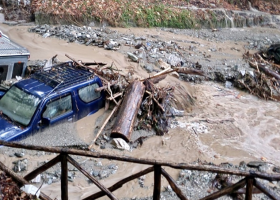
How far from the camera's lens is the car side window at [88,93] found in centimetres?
792

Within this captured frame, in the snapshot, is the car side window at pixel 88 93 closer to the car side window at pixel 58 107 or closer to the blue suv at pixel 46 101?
the blue suv at pixel 46 101

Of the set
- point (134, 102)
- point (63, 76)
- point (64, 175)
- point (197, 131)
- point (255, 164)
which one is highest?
point (63, 76)

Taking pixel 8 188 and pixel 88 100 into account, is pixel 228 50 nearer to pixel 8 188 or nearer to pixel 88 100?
pixel 88 100

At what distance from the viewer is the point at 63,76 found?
8.01 metres

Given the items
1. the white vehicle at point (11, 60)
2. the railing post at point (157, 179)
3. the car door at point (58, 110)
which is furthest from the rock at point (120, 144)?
the railing post at point (157, 179)

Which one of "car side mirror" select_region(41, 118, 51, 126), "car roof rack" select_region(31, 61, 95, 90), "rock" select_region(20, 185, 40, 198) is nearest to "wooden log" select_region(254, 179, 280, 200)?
"rock" select_region(20, 185, 40, 198)

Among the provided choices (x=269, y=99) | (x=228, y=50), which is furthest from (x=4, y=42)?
(x=228, y=50)

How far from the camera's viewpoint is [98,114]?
848 centimetres

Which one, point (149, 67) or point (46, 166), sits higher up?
point (46, 166)

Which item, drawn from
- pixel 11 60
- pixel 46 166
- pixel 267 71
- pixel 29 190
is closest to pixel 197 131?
pixel 11 60

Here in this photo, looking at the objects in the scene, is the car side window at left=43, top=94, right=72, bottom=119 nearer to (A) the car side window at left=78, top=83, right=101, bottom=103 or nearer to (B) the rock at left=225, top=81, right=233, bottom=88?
(A) the car side window at left=78, top=83, right=101, bottom=103

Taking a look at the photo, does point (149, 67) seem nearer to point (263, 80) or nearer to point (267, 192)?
point (263, 80)

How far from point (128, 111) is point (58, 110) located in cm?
177

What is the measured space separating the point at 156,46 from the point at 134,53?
1.63 m
